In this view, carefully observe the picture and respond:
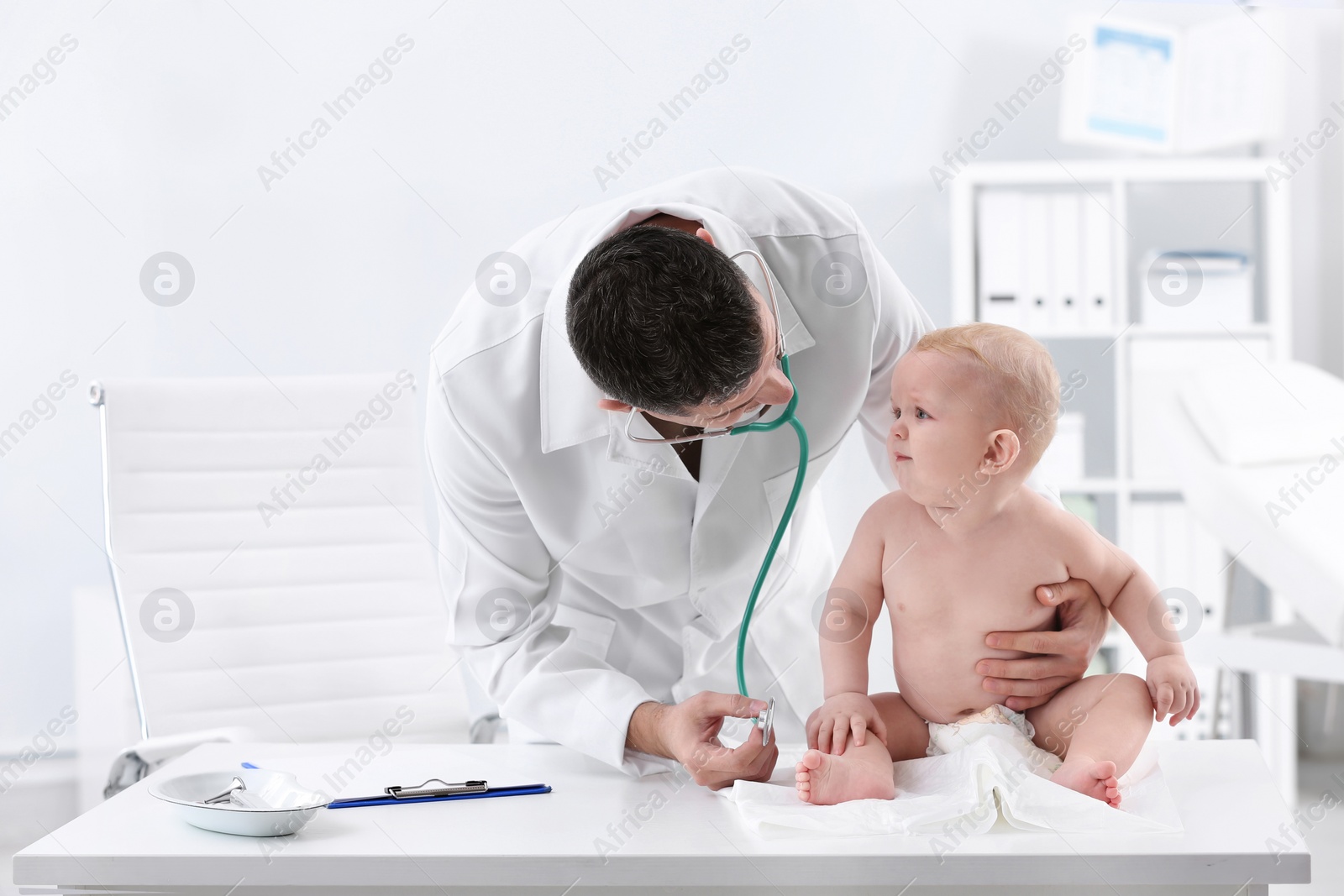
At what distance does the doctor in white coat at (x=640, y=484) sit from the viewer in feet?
3.52

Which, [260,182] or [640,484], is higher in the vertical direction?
[260,182]

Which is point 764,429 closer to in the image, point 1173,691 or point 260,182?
point 1173,691

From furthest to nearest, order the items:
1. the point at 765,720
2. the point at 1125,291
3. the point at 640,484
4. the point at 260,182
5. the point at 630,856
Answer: the point at 1125,291 → the point at 260,182 → the point at 640,484 → the point at 765,720 → the point at 630,856

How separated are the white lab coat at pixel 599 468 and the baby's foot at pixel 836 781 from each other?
21 centimetres

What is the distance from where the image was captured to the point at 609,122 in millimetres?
2295

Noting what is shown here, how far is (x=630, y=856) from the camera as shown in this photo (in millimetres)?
829

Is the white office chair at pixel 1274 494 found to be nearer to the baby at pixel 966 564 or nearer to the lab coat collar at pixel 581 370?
the baby at pixel 966 564

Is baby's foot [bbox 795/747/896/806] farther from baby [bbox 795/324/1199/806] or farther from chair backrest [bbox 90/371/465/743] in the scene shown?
chair backrest [bbox 90/371/465/743]

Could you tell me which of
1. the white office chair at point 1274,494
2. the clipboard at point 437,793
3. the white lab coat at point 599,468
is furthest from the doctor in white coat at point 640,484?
the white office chair at point 1274,494

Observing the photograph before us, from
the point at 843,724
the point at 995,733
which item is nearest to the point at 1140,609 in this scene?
the point at 995,733

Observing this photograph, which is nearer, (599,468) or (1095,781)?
(1095,781)

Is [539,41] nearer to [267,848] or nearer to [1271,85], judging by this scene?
[267,848]

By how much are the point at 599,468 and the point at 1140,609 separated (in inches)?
24.1

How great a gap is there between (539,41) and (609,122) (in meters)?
0.24
